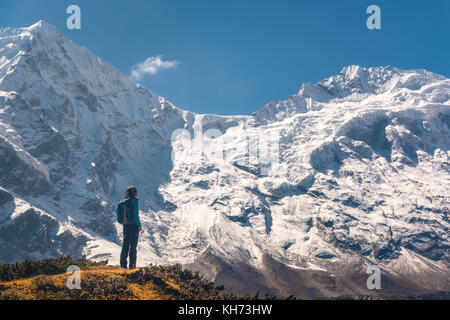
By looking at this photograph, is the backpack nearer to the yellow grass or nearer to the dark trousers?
the dark trousers

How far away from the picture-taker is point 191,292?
20344mm

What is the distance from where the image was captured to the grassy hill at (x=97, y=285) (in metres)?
17.8

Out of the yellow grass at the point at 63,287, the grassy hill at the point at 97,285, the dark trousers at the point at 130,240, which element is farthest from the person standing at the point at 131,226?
the yellow grass at the point at 63,287

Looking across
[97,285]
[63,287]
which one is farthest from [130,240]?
[63,287]

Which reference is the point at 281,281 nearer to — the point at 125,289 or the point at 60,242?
the point at 60,242

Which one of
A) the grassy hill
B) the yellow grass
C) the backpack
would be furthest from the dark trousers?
the yellow grass

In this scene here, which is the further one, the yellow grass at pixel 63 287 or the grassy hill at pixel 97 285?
the grassy hill at pixel 97 285

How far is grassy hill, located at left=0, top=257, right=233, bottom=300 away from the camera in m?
17.8

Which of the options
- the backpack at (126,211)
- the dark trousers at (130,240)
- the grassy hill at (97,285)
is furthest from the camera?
the dark trousers at (130,240)

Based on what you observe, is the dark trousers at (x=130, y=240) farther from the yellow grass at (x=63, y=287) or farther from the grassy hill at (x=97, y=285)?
the yellow grass at (x=63, y=287)

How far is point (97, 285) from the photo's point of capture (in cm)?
1880

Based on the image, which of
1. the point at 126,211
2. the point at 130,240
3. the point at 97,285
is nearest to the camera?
the point at 97,285

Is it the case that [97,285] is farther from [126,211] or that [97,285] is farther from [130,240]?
[130,240]
